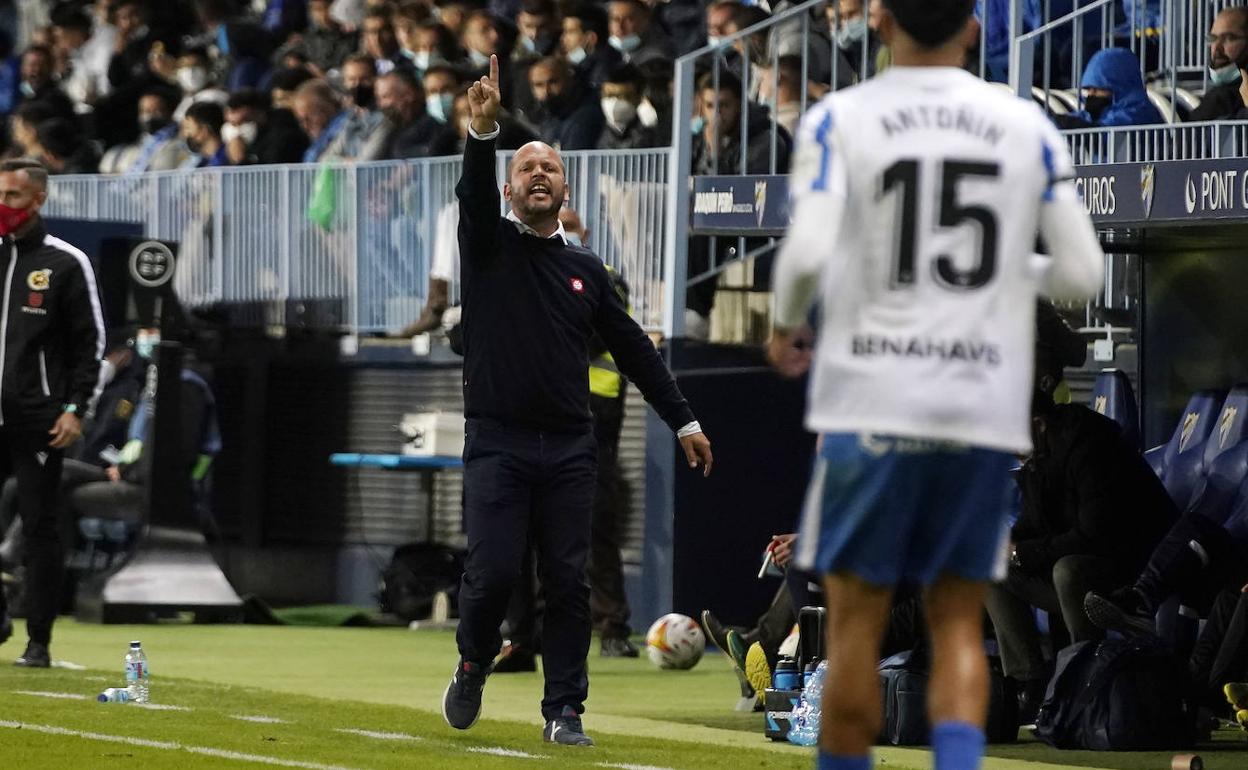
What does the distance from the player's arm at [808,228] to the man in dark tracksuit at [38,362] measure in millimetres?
6847

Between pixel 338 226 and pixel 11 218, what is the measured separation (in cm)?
583

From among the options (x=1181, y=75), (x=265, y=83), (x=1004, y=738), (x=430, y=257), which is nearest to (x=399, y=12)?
(x=265, y=83)

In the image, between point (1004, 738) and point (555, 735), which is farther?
point (1004, 738)

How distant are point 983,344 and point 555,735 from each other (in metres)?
3.97

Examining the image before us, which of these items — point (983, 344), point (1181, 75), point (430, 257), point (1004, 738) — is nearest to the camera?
point (983, 344)

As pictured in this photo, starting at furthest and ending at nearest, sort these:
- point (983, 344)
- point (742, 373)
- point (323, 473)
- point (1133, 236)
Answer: point (323, 473) < point (742, 373) < point (1133, 236) < point (983, 344)

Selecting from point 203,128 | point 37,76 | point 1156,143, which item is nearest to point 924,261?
point 1156,143

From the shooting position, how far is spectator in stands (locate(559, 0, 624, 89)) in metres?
17.4

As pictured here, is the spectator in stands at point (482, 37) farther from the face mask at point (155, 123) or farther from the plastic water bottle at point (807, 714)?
the plastic water bottle at point (807, 714)

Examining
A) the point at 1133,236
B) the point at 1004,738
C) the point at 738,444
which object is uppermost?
the point at 1133,236

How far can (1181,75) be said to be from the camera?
1339cm

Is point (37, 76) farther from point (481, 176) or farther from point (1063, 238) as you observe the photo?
point (1063, 238)

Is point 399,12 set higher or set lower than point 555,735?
higher

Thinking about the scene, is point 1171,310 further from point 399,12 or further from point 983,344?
point 399,12
